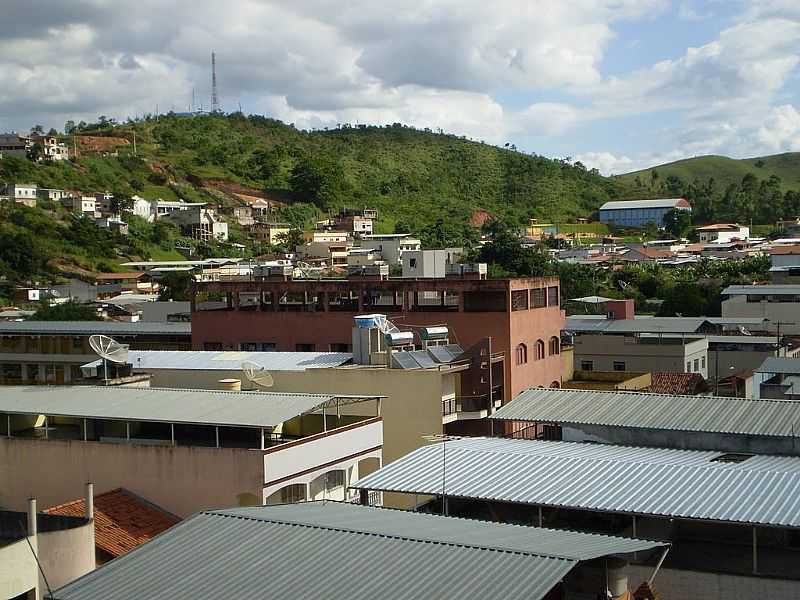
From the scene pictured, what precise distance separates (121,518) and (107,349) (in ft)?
23.2

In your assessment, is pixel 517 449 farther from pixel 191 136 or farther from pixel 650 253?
pixel 191 136

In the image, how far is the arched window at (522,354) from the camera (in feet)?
114

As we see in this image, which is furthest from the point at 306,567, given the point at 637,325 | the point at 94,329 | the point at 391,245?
the point at 391,245

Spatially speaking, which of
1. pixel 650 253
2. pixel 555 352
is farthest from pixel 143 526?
pixel 650 253

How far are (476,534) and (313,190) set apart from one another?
13166 centimetres

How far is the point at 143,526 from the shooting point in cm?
2105

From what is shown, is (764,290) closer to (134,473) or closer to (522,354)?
(522,354)

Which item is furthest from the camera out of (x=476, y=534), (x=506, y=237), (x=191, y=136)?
(x=191, y=136)

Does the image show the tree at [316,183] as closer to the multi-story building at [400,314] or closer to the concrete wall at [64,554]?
the multi-story building at [400,314]

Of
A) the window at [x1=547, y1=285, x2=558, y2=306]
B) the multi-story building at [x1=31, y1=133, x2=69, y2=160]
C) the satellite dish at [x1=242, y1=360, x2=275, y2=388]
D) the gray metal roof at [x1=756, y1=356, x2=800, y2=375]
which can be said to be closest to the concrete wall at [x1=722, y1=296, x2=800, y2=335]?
the gray metal roof at [x1=756, y1=356, x2=800, y2=375]

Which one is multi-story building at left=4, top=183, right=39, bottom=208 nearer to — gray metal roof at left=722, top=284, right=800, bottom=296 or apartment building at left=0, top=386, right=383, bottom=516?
gray metal roof at left=722, top=284, right=800, bottom=296

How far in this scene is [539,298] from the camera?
3722cm

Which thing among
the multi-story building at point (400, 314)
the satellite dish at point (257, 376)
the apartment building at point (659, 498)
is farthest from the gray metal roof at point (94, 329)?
the apartment building at point (659, 498)

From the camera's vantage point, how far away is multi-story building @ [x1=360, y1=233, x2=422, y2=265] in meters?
103
